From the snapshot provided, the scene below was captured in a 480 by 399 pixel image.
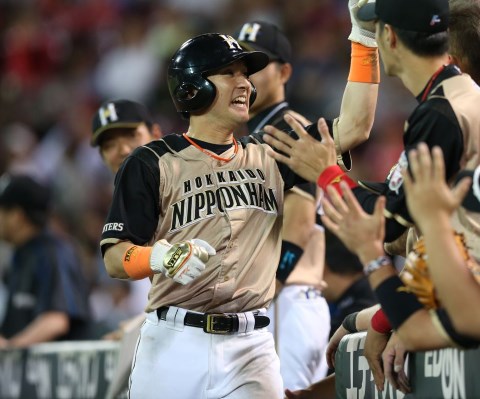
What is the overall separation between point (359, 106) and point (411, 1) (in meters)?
0.87

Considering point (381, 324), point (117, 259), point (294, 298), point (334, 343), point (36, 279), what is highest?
point (117, 259)

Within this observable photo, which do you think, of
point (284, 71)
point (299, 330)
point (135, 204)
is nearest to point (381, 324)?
point (135, 204)

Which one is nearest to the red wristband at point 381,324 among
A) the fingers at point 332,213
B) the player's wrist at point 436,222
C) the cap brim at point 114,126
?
the fingers at point 332,213

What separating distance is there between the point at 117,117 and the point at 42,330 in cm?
231

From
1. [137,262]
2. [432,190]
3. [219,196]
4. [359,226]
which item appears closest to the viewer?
[432,190]

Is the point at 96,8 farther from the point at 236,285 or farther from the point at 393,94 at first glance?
the point at 236,285

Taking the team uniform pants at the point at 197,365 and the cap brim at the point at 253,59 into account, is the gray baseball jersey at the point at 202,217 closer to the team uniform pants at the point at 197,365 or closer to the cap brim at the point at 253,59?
the team uniform pants at the point at 197,365

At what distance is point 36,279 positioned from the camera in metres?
8.03

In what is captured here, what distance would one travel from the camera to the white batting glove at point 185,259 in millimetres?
3965

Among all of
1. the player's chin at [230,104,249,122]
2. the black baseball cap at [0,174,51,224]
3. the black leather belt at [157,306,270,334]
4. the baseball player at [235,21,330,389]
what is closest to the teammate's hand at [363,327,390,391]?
the black leather belt at [157,306,270,334]

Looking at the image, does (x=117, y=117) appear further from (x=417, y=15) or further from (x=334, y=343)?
(x=417, y=15)

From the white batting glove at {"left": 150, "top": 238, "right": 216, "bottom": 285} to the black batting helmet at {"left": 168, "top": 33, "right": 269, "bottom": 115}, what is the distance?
76 cm

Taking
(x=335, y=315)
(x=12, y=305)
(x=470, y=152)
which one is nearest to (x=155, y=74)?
(x=12, y=305)

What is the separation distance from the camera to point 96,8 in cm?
1484
